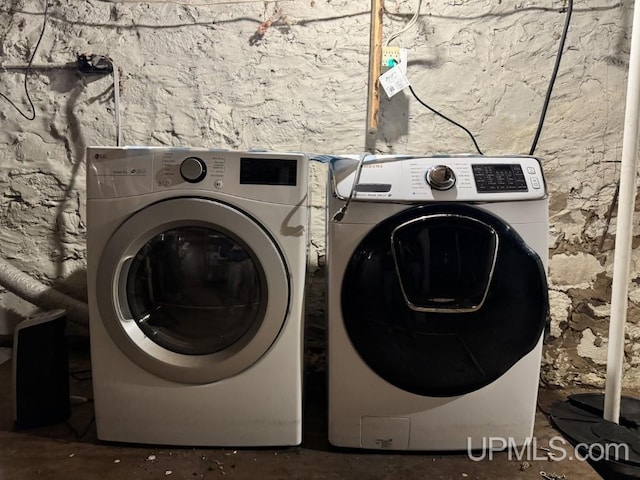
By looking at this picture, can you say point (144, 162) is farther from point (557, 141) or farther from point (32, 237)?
point (557, 141)

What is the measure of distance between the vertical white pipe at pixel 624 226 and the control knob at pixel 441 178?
0.62 metres

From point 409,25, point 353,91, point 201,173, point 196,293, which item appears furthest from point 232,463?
point 409,25

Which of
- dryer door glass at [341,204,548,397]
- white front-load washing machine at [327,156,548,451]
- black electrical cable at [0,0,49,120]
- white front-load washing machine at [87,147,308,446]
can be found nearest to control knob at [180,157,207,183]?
white front-load washing machine at [87,147,308,446]

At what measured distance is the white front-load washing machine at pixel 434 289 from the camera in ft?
4.30

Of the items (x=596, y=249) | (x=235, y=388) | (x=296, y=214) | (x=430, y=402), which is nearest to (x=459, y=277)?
(x=430, y=402)

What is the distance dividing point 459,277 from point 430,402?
363mm

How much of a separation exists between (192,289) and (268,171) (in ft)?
1.36

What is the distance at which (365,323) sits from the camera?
1331mm

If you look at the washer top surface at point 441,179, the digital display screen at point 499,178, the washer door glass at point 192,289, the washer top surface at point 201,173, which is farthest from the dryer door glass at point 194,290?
the digital display screen at point 499,178

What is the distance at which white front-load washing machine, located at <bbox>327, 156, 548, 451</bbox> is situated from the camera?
4.30ft

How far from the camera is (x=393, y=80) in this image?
1818mm

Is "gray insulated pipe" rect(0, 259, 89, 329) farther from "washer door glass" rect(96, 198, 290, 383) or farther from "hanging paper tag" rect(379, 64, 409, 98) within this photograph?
"hanging paper tag" rect(379, 64, 409, 98)

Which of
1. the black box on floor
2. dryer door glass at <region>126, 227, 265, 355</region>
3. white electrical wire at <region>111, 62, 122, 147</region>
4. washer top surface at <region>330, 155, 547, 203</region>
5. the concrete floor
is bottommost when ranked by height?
the concrete floor

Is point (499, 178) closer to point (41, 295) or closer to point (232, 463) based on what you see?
point (232, 463)
